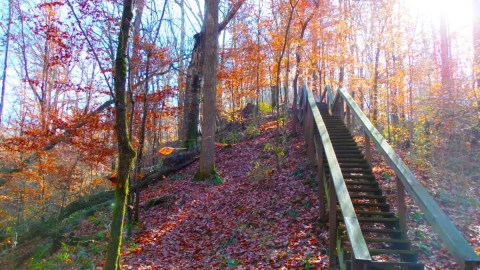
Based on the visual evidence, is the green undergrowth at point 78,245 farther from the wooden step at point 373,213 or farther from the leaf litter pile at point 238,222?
the wooden step at point 373,213

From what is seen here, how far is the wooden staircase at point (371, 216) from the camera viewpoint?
4391mm

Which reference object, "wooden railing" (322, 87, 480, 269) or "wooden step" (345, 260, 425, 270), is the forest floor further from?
"wooden railing" (322, 87, 480, 269)

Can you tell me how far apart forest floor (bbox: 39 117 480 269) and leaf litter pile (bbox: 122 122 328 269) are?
2 centimetres

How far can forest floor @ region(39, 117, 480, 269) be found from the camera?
5.83 m

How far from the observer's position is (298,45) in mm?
14305

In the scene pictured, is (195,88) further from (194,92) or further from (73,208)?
(73,208)

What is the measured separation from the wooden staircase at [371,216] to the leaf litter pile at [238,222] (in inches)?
33.8

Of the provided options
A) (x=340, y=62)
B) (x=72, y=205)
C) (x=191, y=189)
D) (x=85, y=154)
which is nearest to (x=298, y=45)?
(x=340, y=62)

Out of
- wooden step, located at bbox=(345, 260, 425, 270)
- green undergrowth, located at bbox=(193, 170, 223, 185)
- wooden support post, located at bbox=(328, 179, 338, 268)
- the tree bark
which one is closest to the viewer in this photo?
wooden step, located at bbox=(345, 260, 425, 270)

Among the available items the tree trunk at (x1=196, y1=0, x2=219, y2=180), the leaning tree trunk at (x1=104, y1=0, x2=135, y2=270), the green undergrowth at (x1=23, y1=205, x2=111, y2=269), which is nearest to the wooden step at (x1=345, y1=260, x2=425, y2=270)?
the leaning tree trunk at (x1=104, y1=0, x2=135, y2=270)

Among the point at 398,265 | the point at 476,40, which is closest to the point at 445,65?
the point at 476,40

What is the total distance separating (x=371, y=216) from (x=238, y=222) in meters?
3.37

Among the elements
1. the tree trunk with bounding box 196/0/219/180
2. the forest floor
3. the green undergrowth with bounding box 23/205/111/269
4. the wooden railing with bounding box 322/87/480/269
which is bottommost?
the green undergrowth with bounding box 23/205/111/269

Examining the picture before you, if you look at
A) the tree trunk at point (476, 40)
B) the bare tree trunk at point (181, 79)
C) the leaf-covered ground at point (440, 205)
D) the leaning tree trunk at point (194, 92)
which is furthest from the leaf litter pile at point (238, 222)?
the tree trunk at point (476, 40)
